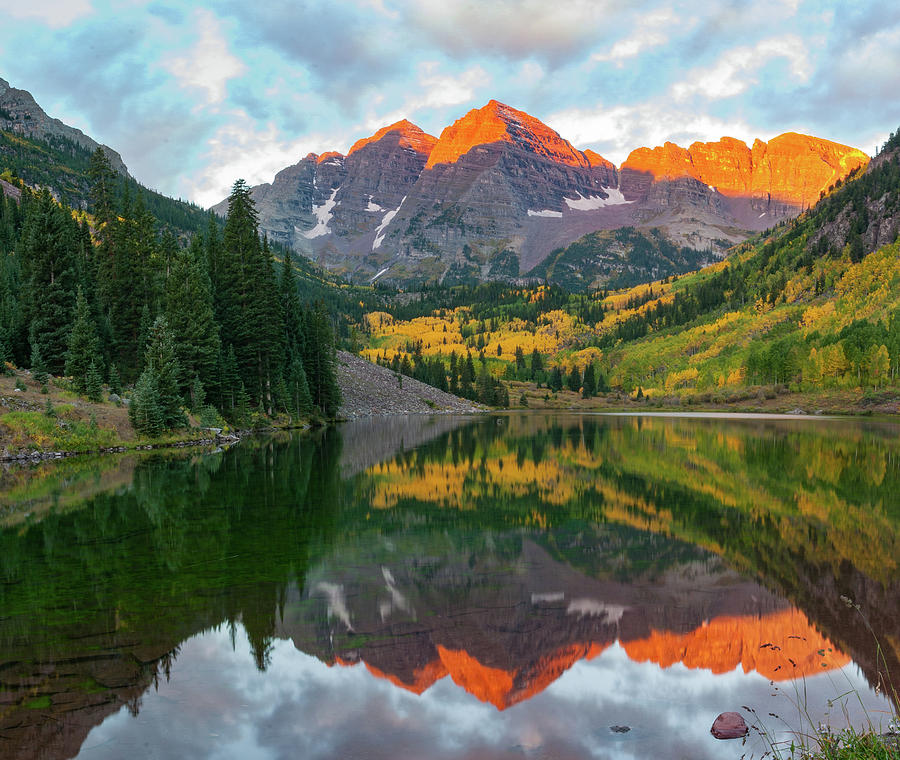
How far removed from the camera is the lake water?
9.03 m

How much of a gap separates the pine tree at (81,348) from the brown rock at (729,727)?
55.3 meters

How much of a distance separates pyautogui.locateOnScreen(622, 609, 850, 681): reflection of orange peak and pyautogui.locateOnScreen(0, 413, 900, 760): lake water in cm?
5

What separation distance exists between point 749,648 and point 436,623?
5.86 meters

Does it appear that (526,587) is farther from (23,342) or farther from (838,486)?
(23,342)

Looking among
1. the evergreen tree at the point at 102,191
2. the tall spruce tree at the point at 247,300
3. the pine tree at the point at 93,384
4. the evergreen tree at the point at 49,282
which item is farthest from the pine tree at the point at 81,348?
the evergreen tree at the point at 102,191

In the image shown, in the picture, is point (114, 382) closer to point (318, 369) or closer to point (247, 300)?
point (247, 300)

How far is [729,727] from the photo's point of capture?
8906 millimetres

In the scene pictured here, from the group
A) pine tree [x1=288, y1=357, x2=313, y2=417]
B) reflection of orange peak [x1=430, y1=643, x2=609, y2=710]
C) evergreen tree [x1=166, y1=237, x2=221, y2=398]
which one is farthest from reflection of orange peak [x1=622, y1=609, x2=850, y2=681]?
pine tree [x1=288, y1=357, x2=313, y2=417]

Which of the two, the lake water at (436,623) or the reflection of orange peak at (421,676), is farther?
the reflection of orange peak at (421,676)

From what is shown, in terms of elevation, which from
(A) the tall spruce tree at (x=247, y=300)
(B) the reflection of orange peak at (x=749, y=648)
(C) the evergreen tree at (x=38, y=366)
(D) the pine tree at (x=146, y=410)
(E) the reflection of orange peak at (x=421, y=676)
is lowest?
(B) the reflection of orange peak at (x=749, y=648)

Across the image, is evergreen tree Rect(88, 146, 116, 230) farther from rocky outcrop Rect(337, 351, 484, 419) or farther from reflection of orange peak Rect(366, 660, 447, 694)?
reflection of orange peak Rect(366, 660, 447, 694)

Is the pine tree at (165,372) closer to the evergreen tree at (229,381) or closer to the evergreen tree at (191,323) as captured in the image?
the evergreen tree at (191,323)

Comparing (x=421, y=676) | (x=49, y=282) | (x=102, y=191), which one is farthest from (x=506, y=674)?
(x=102, y=191)

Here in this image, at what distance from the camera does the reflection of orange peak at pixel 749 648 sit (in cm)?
1102
